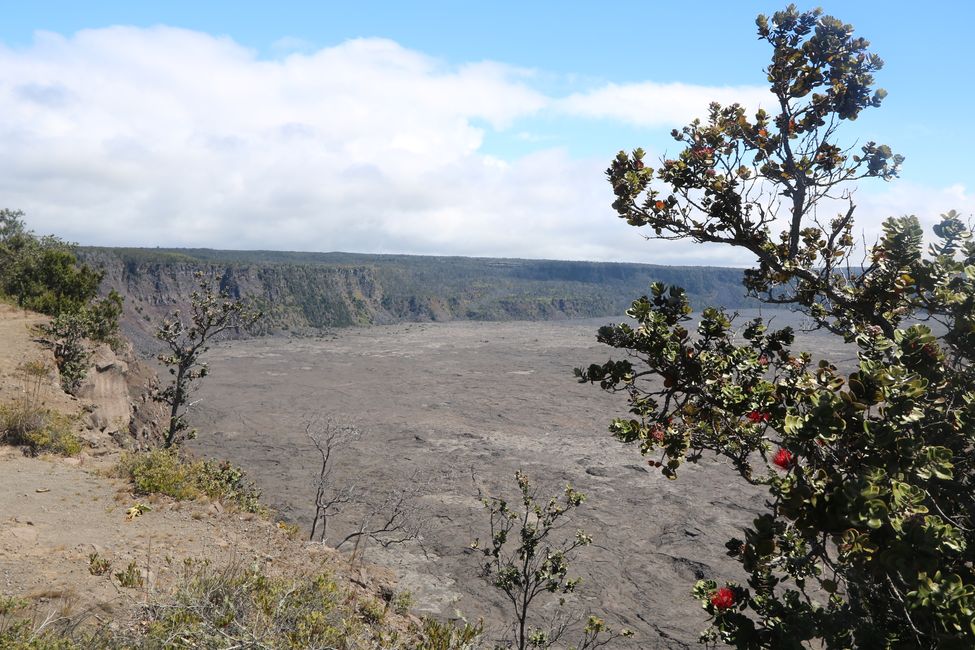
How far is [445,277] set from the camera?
189 meters

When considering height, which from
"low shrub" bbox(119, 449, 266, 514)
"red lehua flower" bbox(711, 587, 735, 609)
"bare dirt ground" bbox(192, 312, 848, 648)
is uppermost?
"red lehua flower" bbox(711, 587, 735, 609)

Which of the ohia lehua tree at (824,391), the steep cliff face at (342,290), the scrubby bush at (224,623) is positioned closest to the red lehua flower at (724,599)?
the ohia lehua tree at (824,391)

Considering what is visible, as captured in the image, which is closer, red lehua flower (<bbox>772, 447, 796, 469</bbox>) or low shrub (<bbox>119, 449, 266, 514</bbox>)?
red lehua flower (<bbox>772, 447, 796, 469</bbox>)

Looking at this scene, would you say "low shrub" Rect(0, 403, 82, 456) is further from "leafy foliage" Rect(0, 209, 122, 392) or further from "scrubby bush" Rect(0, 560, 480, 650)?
"scrubby bush" Rect(0, 560, 480, 650)

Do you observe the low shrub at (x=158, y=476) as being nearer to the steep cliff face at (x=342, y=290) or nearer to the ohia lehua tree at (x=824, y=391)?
the ohia lehua tree at (x=824, y=391)

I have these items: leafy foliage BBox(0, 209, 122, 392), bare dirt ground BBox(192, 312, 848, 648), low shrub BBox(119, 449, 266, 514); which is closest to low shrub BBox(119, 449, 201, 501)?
low shrub BBox(119, 449, 266, 514)

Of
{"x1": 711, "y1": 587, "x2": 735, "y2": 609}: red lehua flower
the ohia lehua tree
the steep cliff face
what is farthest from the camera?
the steep cliff face

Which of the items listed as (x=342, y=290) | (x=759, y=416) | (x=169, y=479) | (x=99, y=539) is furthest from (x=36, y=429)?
(x=342, y=290)

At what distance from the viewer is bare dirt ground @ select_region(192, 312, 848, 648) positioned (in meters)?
20.2

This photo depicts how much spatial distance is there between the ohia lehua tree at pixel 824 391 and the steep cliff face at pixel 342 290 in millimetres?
67282

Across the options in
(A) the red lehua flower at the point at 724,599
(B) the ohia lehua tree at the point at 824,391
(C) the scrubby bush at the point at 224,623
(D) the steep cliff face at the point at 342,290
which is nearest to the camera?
(B) the ohia lehua tree at the point at 824,391

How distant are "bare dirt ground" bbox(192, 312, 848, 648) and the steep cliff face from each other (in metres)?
21.9

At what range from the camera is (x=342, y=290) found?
5546 inches

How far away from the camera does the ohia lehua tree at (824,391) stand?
10.2 feet
